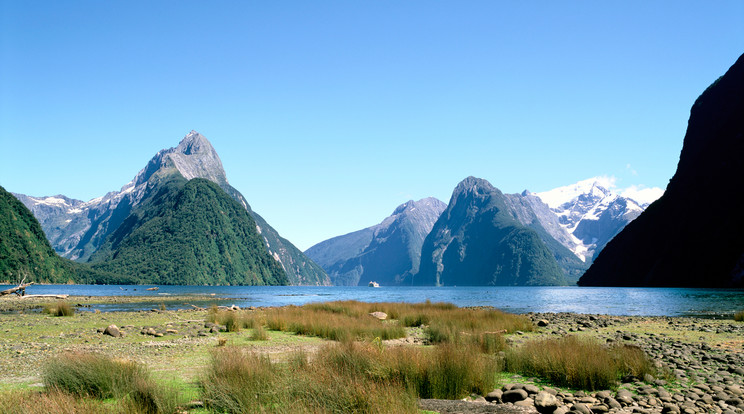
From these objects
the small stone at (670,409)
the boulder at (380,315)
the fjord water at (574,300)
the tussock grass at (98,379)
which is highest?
the tussock grass at (98,379)

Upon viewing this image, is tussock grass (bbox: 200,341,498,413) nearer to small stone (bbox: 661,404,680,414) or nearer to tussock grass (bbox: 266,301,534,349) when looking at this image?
small stone (bbox: 661,404,680,414)

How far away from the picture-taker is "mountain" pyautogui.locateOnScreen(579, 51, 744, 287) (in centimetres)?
9262

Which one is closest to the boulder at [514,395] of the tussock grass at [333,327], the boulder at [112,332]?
the tussock grass at [333,327]

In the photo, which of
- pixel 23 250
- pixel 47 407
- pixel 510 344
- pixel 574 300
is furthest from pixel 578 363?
pixel 23 250

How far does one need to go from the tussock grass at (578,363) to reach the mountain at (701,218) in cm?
9382

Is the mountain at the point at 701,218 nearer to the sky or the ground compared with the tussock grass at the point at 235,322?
nearer to the sky

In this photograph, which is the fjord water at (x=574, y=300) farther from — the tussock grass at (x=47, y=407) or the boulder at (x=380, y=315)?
the tussock grass at (x=47, y=407)

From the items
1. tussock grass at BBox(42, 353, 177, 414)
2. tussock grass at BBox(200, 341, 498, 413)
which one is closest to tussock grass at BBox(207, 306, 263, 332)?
tussock grass at BBox(200, 341, 498, 413)

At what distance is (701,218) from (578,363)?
111538mm

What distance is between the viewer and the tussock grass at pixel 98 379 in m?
7.61

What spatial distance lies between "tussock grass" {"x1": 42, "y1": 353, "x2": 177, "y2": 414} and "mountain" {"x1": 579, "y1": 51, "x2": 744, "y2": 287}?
103012mm

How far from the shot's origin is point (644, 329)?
24.2 metres

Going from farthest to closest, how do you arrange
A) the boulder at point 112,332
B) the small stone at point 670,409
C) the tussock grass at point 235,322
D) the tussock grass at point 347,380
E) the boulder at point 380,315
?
the boulder at point 380,315
the tussock grass at point 235,322
the boulder at point 112,332
the small stone at point 670,409
the tussock grass at point 347,380

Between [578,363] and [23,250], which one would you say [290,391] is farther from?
[23,250]
